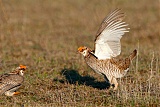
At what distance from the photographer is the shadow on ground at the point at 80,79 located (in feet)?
31.2

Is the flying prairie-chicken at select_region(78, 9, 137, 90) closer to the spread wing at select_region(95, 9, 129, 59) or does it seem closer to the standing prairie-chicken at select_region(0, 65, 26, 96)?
the spread wing at select_region(95, 9, 129, 59)

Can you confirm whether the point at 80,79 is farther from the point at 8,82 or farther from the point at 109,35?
the point at 8,82

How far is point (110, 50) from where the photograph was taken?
8688 millimetres

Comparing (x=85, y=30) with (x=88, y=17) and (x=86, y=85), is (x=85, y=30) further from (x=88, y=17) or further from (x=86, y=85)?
(x=86, y=85)

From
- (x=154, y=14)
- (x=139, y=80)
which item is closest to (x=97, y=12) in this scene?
(x=154, y=14)

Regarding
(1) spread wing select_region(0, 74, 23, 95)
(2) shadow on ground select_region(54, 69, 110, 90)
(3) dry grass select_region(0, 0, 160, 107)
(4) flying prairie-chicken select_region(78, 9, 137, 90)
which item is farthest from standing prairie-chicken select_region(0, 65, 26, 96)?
(2) shadow on ground select_region(54, 69, 110, 90)

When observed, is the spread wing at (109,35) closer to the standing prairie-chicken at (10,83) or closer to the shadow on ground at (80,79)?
the shadow on ground at (80,79)

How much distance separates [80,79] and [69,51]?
3.03 m

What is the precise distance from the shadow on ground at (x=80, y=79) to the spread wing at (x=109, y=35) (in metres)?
0.91

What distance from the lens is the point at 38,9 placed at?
2141cm

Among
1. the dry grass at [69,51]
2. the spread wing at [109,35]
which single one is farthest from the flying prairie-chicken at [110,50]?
the dry grass at [69,51]

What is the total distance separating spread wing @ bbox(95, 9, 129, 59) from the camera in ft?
27.7

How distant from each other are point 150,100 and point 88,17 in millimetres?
12172

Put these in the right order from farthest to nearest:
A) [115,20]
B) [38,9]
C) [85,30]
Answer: [38,9] < [85,30] < [115,20]
